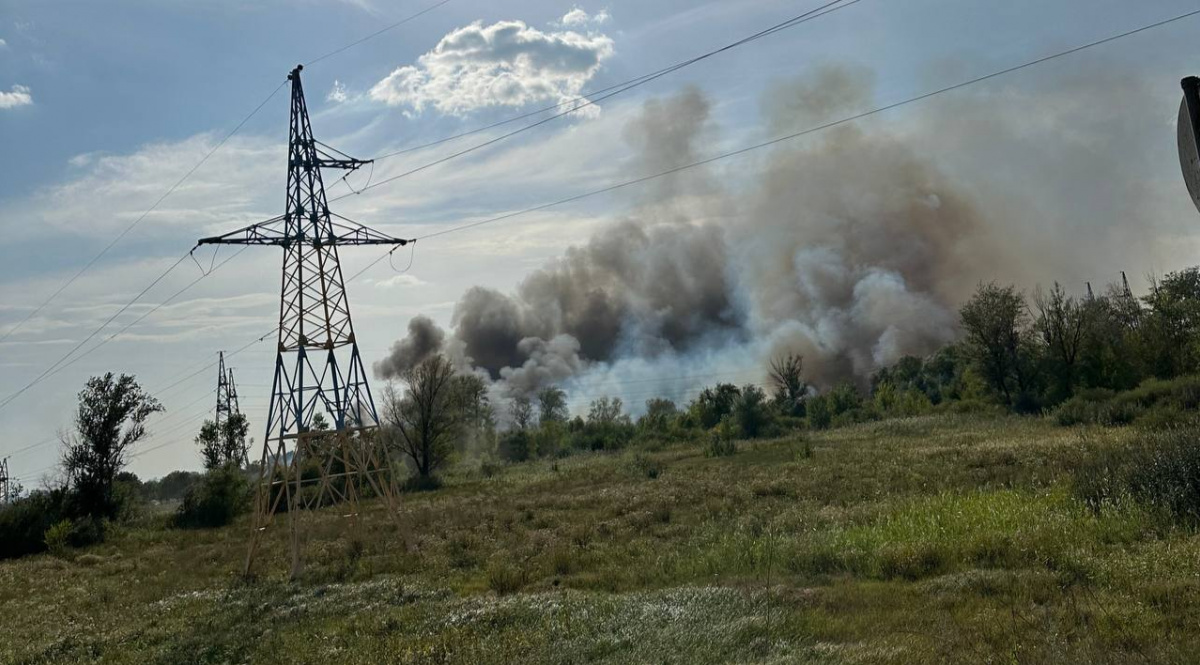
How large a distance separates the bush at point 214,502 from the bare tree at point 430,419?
14.4 meters

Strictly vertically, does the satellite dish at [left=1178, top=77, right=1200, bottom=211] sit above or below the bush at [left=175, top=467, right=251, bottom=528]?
above

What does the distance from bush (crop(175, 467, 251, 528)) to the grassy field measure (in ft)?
47.7

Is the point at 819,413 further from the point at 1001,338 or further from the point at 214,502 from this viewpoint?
the point at 214,502

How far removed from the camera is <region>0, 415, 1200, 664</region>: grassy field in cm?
905

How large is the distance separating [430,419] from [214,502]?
18513mm

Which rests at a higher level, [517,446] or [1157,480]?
[517,446]

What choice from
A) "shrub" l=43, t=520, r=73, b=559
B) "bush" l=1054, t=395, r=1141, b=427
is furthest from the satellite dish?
"shrub" l=43, t=520, r=73, b=559

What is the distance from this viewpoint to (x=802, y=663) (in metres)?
8.20

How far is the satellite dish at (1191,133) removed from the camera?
202 inches

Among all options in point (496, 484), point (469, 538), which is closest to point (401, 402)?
point (496, 484)

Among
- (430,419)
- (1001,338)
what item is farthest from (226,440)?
(1001,338)

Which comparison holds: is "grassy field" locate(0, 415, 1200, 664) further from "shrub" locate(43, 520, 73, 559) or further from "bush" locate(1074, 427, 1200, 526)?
"shrub" locate(43, 520, 73, 559)

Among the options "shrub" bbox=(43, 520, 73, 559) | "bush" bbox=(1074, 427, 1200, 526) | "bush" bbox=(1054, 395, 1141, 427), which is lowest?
"bush" bbox=(1054, 395, 1141, 427)

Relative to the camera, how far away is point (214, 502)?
44656mm
